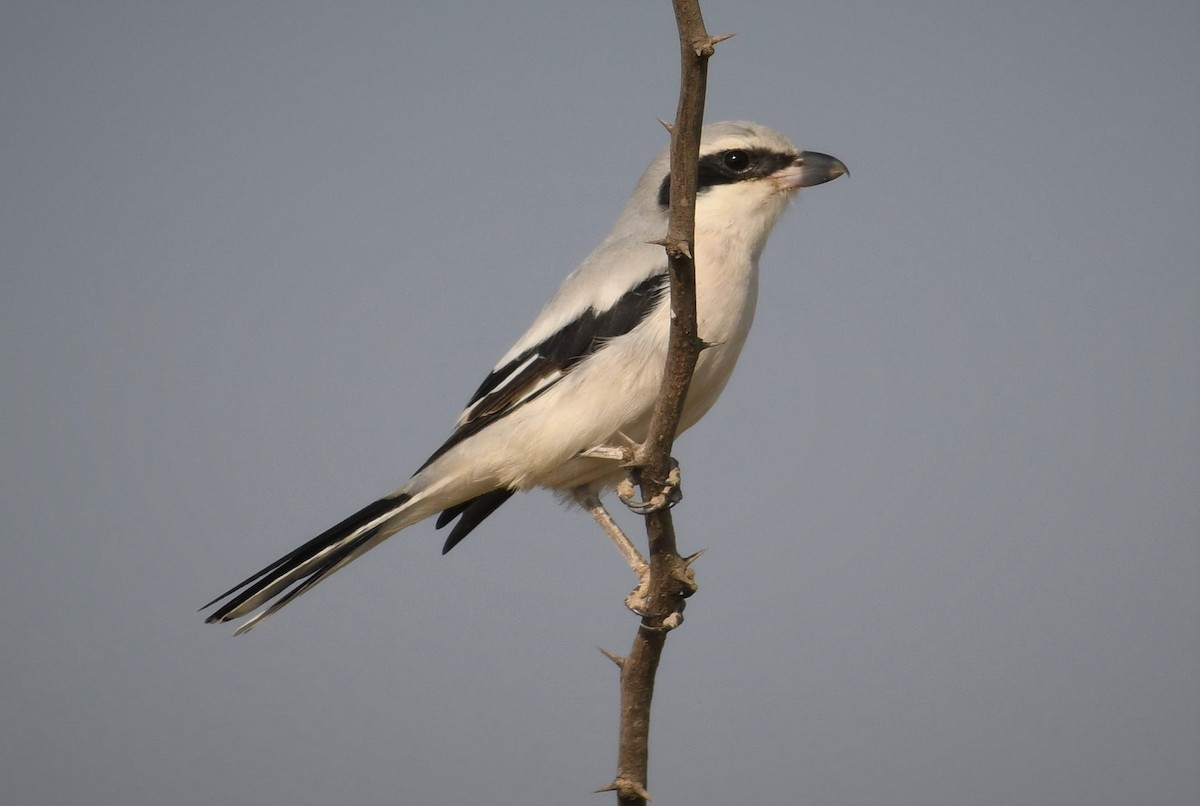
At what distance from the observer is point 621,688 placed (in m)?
3.45

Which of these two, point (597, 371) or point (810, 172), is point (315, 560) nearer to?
point (597, 371)

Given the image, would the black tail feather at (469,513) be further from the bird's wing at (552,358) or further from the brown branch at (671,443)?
the brown branch at (671,443)

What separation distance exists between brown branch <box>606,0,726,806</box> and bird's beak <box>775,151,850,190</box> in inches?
67.4

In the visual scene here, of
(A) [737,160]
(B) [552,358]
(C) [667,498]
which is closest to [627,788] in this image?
(C) [667,498]

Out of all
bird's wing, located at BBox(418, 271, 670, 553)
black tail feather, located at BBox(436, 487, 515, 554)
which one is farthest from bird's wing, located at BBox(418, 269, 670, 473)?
black tail feather, located at BBox(436, 487, 515, 554)

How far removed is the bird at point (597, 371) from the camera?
3969 mm

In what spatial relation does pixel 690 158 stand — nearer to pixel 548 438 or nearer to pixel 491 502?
pixel 548 438

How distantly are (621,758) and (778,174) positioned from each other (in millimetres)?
2349

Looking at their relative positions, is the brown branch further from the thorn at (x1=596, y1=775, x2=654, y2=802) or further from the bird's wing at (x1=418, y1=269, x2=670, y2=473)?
the bird's wing at (x1=418, y1=269, x2=670, y2=473)

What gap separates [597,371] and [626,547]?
2.32 ft

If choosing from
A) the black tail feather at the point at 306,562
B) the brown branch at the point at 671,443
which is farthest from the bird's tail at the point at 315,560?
the brown branch at the point at 671,443

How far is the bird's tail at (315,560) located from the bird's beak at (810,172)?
1.89 m

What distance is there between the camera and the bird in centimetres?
397

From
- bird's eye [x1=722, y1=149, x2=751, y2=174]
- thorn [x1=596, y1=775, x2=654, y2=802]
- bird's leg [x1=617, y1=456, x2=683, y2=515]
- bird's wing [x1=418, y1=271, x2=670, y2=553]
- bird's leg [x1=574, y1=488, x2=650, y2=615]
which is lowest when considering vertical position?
thorn [x1=596, y1=775, x2=654, y2=802]
